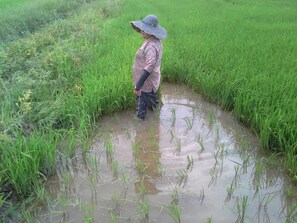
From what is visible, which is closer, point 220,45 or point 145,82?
point 145,82

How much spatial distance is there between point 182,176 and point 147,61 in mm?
1389

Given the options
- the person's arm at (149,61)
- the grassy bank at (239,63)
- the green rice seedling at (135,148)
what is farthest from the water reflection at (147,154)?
the grassy bank at (239,63)

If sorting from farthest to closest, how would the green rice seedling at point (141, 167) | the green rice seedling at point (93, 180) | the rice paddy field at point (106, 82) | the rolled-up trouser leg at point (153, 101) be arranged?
the rolled-up trouser leg at point (153, 101) → the green rice seedling at point (141, 167) → the rice paddy field at point (106, 82) → the green rice seedling at point (93, 180)

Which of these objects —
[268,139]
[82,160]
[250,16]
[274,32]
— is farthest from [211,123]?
[250,16]

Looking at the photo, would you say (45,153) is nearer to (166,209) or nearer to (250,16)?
(166,209)

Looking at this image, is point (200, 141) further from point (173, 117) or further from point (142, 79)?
point (142, 79)

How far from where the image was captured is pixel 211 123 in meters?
4.05

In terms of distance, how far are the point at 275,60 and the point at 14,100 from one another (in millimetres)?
3642

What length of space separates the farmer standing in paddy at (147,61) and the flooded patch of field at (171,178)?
12.1 inches

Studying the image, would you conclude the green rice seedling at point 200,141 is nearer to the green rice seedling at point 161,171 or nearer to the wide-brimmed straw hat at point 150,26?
the green rice seedling at point 161,171

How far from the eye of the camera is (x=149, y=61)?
3.73 metres

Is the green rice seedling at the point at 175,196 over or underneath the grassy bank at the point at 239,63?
underneath

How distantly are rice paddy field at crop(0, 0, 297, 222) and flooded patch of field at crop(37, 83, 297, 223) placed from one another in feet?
0.52

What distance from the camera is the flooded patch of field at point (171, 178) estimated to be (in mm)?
2539
